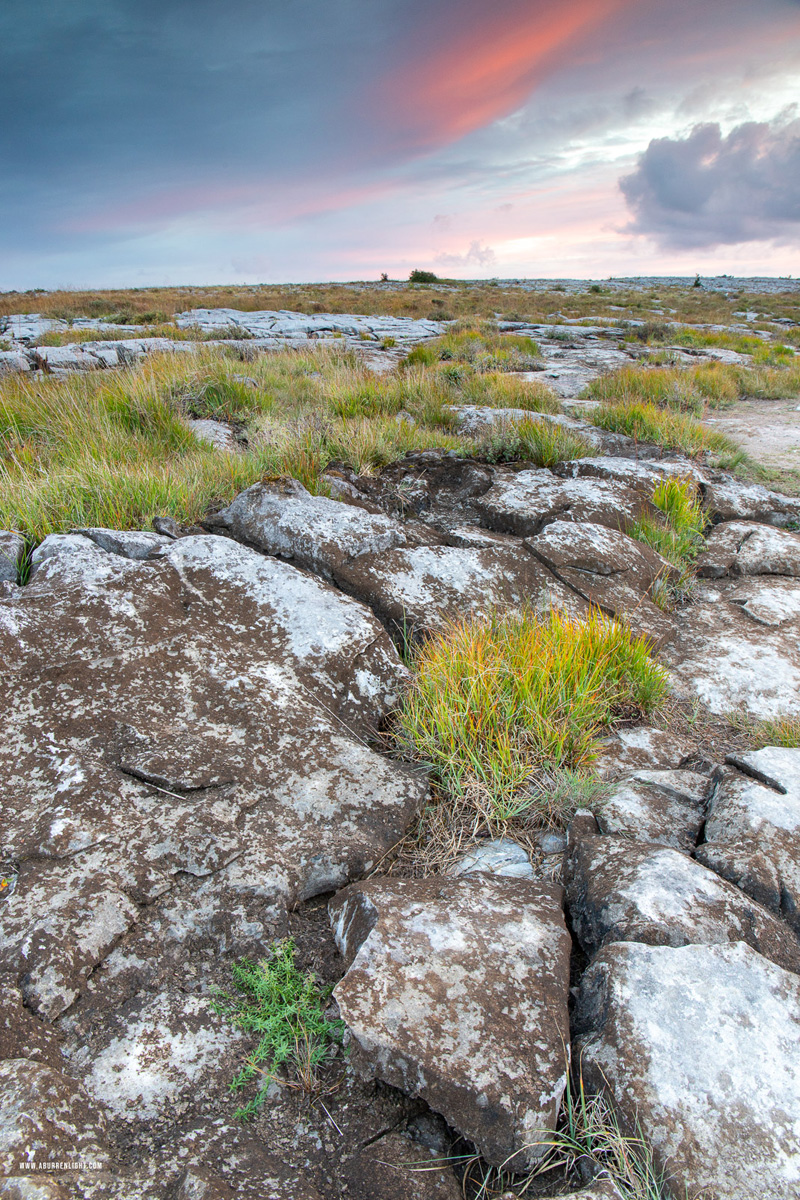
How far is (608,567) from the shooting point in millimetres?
3871

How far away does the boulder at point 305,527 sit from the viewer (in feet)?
11.0

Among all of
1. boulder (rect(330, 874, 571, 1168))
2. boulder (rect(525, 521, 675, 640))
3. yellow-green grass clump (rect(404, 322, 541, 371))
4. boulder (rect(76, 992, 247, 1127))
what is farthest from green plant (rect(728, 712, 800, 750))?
yellow-green grass clump (rect(404, 322, 541, 371))

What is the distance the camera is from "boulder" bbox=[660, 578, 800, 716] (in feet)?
10.1

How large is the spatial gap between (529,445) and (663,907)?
4408mm

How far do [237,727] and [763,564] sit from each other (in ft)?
12.4

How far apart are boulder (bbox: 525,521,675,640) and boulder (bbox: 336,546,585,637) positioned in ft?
0.44

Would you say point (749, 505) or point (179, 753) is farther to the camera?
point (749, 505)

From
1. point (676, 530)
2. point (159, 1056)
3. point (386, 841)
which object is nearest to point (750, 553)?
point (676, 530)

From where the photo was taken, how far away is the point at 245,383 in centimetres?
684

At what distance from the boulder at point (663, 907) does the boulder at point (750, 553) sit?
292cm

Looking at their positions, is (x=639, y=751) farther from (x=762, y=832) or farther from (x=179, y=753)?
(x=179, y=753)

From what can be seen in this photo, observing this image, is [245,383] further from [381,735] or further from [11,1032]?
[11,1032]

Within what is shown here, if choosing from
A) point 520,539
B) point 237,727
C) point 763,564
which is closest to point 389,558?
point 520,539

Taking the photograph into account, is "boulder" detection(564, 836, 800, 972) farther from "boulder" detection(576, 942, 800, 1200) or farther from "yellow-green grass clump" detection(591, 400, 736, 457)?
"yellow-green grass clump" detection(591, 400, 736, 457)
